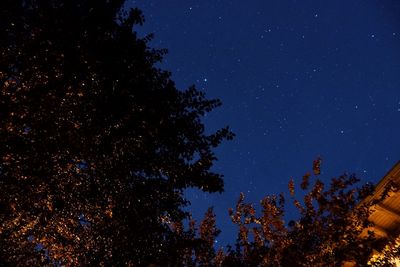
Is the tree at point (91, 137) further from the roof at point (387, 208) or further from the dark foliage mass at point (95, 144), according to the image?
the roof at point (387, 208)

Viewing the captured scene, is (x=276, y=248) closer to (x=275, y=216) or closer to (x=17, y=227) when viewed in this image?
(x=275, y=216)

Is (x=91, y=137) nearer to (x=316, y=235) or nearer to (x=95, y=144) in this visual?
(x=95, y=144)

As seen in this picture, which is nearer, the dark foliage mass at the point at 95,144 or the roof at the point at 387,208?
the dark foliage mass at the point at 95,144

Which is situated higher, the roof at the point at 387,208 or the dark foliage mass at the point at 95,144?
the dark foliage mass at the point at 95,144

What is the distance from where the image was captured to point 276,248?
15867 millimetres

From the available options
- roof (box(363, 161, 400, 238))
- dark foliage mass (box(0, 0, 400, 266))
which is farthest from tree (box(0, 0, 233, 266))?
roof (box(363, 161, 400, 238))

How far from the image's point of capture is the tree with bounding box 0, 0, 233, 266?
709cm

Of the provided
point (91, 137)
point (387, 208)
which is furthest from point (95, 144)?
point (387, 208)

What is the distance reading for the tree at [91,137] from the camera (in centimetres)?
709

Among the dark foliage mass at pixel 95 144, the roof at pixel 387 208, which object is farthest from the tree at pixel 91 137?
the roof at pixel 387 208

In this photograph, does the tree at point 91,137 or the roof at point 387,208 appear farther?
the roof at point 387,208

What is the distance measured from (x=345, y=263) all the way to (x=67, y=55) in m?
10.7

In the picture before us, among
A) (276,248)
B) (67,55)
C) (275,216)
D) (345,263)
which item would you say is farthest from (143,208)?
(275,216)

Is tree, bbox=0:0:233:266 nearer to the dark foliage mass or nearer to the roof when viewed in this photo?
the dark foliage mass
